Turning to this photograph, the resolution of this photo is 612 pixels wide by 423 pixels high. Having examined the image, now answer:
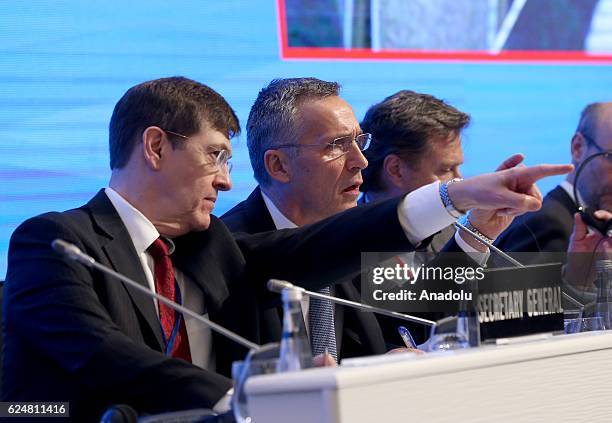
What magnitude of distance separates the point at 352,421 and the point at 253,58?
2.01m

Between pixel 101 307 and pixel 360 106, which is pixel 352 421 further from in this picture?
pixel 360 106

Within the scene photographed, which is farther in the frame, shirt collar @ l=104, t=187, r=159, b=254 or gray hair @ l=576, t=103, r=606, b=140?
gray hair @ l=576, t=103, r=606, b=140

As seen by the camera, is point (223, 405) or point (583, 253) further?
point (583, 253)

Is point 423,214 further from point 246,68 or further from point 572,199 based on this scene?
point 572,199

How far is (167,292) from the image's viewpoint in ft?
7.78

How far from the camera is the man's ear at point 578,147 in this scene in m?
3.87

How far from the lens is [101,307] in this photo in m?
2.15

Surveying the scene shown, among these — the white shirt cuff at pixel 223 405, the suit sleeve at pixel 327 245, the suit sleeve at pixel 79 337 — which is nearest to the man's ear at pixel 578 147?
the suit sleeve at pixel 327 245

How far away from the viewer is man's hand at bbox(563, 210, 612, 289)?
2.85 metres

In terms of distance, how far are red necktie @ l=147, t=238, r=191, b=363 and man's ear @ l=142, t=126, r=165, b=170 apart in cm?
19

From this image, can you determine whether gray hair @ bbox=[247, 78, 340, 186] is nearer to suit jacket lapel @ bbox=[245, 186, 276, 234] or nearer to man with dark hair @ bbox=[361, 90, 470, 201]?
suit jacket lapel @ bbox=[245, 186, 276, 234]

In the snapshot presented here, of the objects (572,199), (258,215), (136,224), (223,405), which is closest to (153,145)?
(136,224)

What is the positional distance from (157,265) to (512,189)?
871 mm

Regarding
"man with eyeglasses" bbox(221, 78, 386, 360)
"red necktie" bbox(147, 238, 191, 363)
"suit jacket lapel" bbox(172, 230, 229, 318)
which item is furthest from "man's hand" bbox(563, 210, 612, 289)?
"red necktie" bbox(147, 238, 191, 363)
